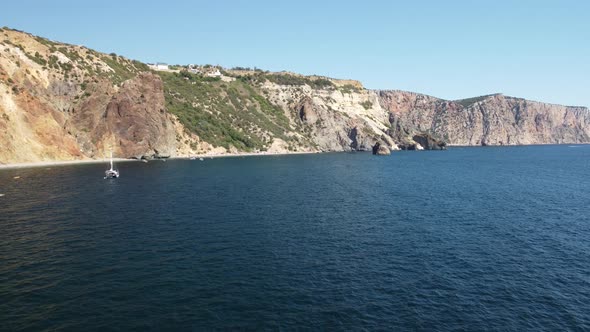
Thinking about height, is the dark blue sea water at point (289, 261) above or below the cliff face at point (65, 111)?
below

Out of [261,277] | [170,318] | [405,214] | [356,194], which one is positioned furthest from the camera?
[356,194]

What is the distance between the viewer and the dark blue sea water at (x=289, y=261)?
34.8 m

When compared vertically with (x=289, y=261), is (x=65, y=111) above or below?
above

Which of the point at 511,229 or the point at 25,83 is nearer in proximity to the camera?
the point at 511,229

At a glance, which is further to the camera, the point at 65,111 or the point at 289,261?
the point at 65,111

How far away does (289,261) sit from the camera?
159 ft

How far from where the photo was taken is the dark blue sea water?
3481 cm

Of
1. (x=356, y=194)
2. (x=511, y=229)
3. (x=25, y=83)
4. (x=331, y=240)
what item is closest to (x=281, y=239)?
(x=331, y=240)

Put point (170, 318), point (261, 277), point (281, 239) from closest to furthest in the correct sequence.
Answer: point (170, 318) < point (261, 277) < point (281, 239)

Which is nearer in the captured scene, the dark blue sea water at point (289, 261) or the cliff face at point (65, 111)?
the dark blue sea water at point (289, 261)

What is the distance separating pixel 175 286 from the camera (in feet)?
132

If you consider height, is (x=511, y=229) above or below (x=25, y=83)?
below

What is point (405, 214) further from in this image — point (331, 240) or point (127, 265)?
point (127, 265)

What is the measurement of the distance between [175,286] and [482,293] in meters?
30.0
